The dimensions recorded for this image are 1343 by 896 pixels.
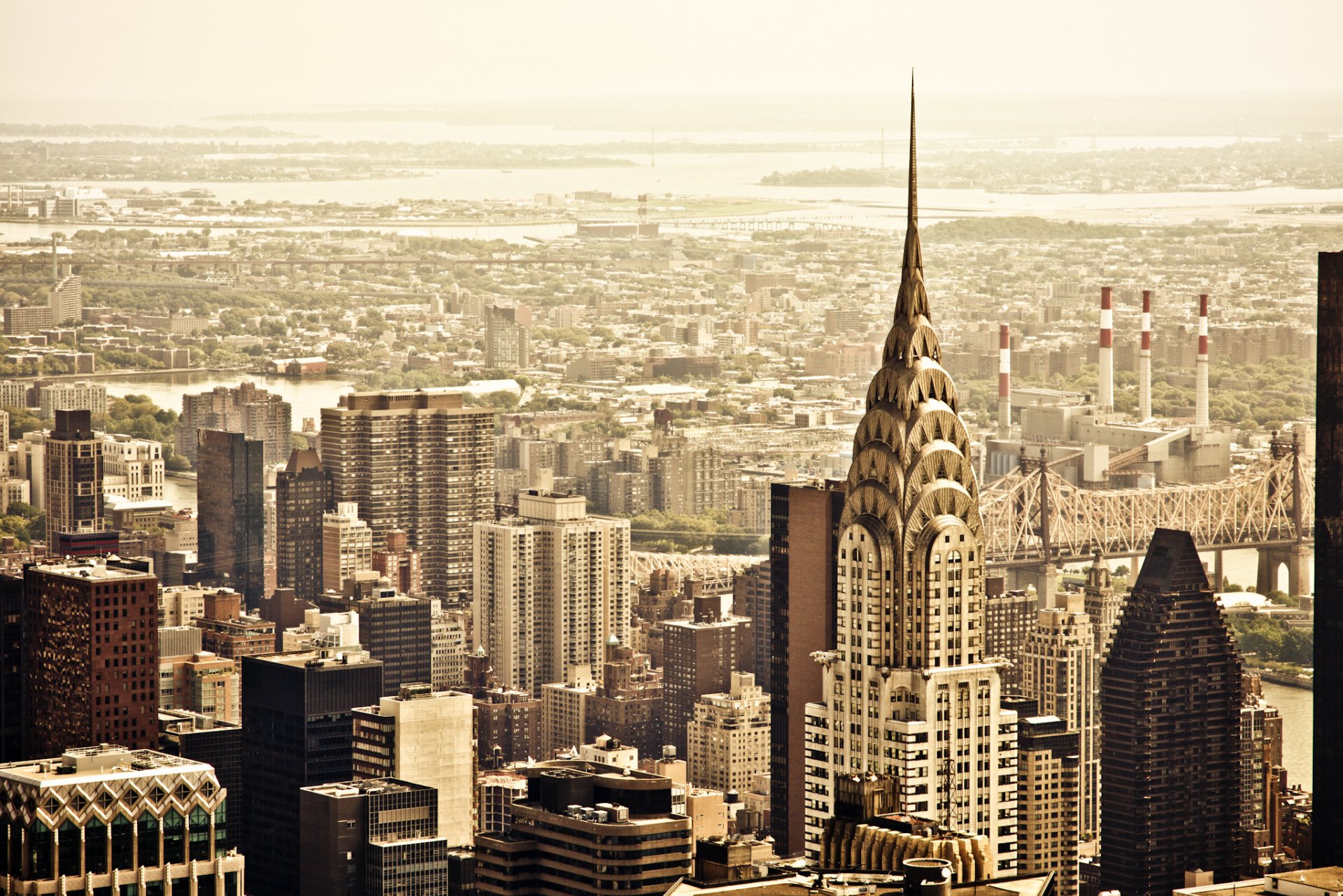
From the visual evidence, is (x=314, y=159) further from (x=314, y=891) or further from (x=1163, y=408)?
(x=314, y=891)

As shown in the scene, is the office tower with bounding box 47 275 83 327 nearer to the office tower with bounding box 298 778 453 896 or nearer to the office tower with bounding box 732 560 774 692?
the office tower with bounding box 732 560 774 692

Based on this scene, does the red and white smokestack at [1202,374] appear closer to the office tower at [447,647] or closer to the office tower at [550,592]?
the office tower at [550,592]

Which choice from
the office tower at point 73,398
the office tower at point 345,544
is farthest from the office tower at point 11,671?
the office tower at point 73,398

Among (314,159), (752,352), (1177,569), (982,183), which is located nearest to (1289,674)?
(1177,569)

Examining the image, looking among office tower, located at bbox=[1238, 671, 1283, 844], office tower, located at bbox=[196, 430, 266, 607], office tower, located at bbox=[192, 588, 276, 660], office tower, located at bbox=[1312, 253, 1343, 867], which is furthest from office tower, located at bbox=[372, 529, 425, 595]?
office tower, located at bbox=[1312, 253, 1343, 867]

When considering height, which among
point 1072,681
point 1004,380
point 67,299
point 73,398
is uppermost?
point 67,299

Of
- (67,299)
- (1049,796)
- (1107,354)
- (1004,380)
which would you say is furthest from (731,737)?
(67,299)

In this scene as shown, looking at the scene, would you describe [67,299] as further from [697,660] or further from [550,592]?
[697,660]
